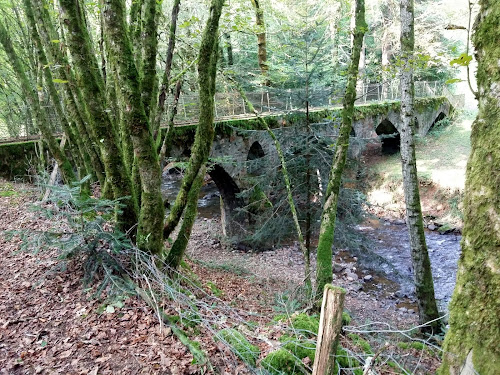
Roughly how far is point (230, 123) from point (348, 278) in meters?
6.41

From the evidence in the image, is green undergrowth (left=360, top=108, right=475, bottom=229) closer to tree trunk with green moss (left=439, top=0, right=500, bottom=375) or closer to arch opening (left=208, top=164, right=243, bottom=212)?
arch opening (left=208, top=164, right=243, bottom=212)

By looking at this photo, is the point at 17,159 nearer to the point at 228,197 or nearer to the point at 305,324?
the point at 228,197

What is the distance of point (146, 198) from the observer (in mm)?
3957

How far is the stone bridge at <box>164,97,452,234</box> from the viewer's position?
26.8 feet

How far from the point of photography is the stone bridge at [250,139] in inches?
321

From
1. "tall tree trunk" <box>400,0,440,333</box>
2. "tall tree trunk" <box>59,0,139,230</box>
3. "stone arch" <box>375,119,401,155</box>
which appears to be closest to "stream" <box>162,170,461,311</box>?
"tall tree trunk" <box>400,0,440,333</box>

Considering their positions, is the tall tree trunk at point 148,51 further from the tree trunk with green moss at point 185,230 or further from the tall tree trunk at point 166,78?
the tree trunk with green moss at point 185,230

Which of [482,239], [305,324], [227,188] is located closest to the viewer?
[482,239]

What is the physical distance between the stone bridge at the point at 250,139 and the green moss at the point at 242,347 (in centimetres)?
398

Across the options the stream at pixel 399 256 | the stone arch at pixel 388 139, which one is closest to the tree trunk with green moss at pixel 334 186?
the stream at pixel 399 256

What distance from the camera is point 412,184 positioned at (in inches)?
211

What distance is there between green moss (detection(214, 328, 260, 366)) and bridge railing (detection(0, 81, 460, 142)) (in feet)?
11.3

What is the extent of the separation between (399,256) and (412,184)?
24.2ft

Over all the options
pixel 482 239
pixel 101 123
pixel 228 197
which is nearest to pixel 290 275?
pixel 228 197
